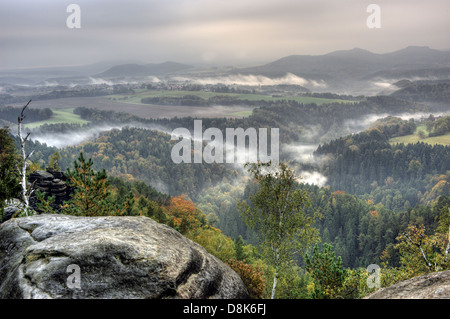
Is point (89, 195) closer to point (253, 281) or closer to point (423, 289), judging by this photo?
point (253, 281)

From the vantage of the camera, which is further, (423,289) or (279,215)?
(279,215)

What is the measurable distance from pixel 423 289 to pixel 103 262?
15782mm

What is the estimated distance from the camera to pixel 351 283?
2691 cm

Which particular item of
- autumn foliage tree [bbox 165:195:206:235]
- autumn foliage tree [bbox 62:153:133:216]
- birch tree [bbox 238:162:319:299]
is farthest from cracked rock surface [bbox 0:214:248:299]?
autumn foliage tree [bbox 165:195:206:235]

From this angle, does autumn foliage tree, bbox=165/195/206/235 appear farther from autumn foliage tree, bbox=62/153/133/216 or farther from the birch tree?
the birch tree

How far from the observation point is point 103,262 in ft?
48.3

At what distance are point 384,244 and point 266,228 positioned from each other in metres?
168

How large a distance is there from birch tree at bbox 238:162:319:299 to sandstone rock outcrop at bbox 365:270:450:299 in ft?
29.9

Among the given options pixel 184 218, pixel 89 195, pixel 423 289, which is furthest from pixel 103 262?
pixel 184 218

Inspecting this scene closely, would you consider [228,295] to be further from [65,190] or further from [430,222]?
[430,222]

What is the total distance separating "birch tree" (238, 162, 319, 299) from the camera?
25.8 metres

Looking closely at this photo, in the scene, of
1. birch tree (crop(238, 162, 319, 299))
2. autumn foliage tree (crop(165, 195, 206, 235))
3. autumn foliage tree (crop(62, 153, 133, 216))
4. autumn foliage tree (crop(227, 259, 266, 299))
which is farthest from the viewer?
autumn foliage tree (crop(165, 195, 206, 235))

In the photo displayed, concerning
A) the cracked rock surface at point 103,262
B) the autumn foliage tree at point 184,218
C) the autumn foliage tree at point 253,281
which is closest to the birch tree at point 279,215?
the autumn foliage tree at point 253,281

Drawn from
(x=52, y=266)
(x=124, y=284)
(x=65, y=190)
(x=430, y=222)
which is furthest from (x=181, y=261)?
(x=430, y=222)
